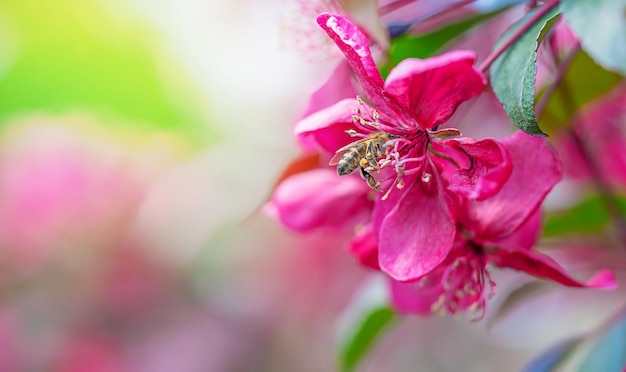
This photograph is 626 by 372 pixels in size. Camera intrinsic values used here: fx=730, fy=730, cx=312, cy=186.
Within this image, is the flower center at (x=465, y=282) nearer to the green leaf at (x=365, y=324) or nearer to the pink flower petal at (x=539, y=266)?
the pink flower petal at (x=539, y=266)

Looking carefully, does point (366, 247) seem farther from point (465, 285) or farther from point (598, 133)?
point (598, 133)

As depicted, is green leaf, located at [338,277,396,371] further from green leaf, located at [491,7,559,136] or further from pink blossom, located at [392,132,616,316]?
green leaf, located at [491,7,559,136]

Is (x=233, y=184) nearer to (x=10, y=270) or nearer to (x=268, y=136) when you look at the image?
(x=268, y=136)

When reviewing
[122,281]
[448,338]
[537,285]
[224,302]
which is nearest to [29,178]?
[122,281]

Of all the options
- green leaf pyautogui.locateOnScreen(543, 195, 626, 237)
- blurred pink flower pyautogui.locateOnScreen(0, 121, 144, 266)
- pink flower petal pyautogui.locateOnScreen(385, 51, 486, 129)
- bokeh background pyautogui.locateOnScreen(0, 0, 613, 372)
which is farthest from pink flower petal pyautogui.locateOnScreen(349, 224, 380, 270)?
blurred pink flower pyautogui.locateOnScreen(0, 121, 144, 266)

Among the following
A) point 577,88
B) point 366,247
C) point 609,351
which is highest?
point 366,247

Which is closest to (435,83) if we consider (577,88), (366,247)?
(366,247)

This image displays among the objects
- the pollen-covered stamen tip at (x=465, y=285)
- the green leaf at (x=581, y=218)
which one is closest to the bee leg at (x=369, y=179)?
the pollen-covered stamen tip at (x=465, y=285)
